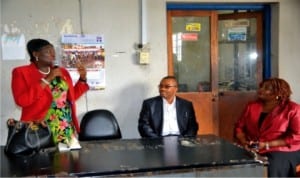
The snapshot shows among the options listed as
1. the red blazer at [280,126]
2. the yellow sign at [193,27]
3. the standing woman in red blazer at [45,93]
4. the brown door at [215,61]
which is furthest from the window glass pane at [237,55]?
the standing woman in red blazer at [45,93]

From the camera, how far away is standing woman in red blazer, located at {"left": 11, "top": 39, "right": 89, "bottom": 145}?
9.20ft

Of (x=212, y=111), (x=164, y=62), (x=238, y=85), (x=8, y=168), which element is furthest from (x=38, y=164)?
(x=238, y=85)

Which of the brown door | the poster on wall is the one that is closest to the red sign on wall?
the brown door

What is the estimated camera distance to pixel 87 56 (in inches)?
163

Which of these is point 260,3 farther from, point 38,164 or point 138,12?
point 38,164

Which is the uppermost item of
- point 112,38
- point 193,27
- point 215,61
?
point 193,27

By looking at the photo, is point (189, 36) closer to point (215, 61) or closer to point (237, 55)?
point (215, 61)

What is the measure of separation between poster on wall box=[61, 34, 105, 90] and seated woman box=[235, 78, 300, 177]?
1529 mm

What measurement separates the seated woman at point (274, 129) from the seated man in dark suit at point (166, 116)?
0.45m

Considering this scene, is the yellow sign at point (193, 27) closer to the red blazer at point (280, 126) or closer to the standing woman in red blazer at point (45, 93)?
the red blazer at point (280, 126)

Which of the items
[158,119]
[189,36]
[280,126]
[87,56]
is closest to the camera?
[280,126]

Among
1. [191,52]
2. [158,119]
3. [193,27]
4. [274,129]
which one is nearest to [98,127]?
[158,119]

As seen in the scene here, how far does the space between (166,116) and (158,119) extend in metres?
0.08

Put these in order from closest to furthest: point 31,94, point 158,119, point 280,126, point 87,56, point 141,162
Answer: point 141,162, point 31,94, point 280,126, point 158,119, point 87,56
